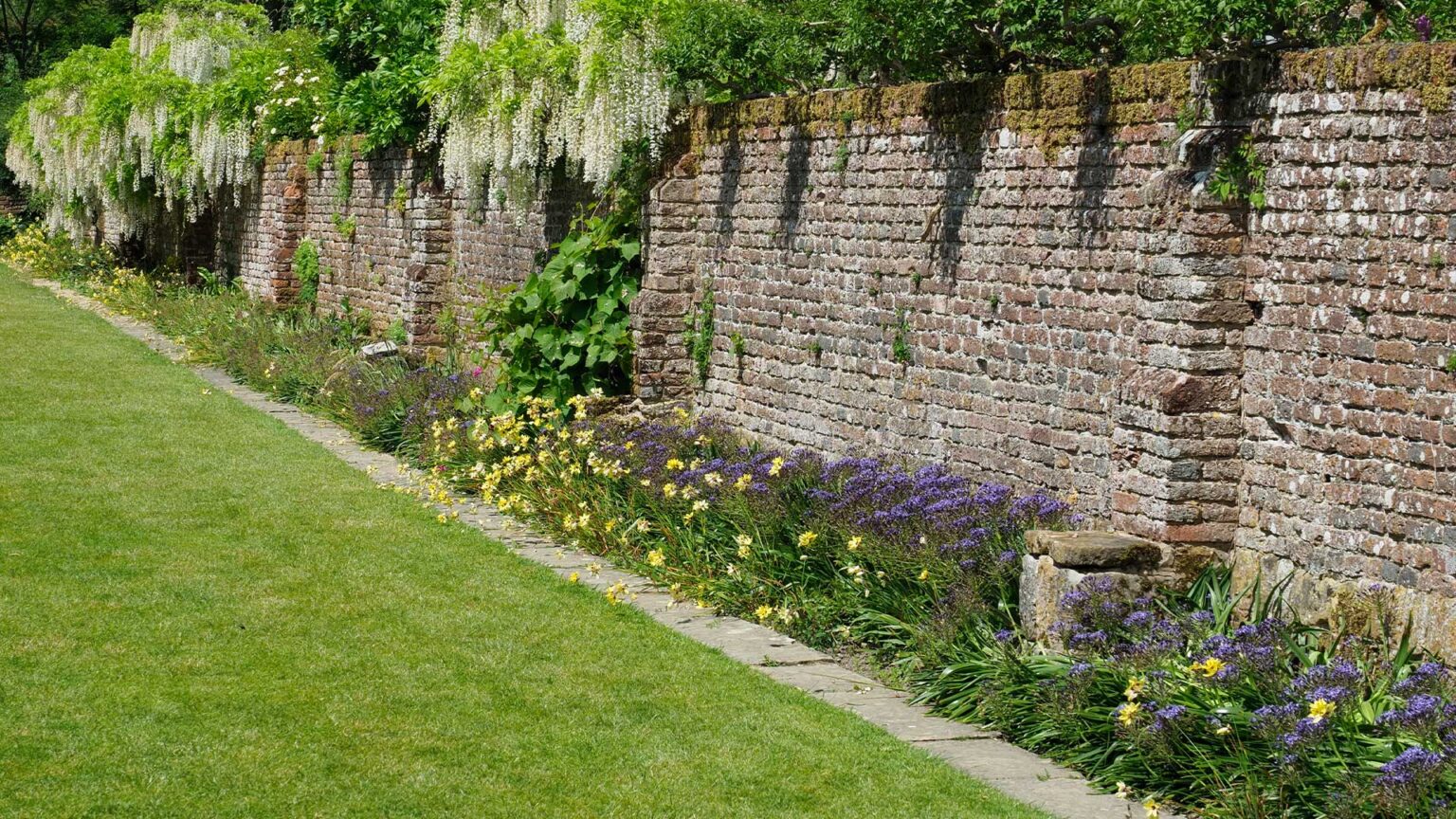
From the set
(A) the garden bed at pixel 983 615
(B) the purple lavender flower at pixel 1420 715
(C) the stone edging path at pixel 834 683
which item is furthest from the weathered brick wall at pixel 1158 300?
(C) the stone edging path at pixel 834 683

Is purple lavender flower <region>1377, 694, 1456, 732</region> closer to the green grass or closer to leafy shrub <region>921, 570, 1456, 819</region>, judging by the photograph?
leafy shrub <region>921, 570, 1456, 819</region>

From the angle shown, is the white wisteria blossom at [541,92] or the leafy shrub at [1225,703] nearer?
the leafy shrub at [1225,703]

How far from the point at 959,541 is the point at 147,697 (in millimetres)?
3247

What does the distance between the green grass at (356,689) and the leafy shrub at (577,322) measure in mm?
1569

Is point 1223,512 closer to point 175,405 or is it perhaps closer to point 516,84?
point 516,84

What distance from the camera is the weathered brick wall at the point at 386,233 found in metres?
14.7

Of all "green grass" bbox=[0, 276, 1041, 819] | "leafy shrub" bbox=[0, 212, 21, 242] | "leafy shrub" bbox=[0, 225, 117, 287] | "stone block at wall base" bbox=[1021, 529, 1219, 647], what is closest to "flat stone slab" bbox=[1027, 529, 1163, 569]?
"stone block at wall base" bbox=[1021, 529, 1219, 647]

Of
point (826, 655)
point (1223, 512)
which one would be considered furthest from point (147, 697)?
point (1223, 512)

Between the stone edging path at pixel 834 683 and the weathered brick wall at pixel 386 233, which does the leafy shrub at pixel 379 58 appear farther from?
the stone edging path at pixel 834 683

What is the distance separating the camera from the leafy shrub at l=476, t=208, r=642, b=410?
1196cm

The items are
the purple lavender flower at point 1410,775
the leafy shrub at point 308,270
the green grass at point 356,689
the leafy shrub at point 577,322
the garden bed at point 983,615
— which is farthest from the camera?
the leafy shrub at point 308,270

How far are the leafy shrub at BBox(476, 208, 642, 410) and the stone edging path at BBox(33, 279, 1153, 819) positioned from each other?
1.09m

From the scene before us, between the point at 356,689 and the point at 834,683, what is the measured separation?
1.87 m

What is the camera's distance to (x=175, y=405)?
50.2 feet
